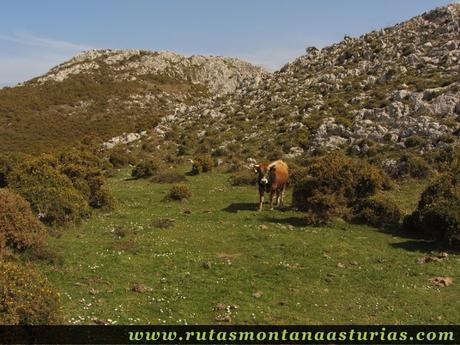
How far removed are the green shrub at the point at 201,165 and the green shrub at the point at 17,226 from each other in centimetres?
2257

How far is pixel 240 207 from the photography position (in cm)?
2898

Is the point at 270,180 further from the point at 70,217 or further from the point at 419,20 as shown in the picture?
the point at 419,20

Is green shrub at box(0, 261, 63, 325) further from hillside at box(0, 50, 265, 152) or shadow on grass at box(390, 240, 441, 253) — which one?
hillside at box(0, 50, 265, 152)

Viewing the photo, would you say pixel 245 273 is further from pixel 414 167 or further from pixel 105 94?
pixel 105 94

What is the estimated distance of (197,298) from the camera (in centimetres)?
1521

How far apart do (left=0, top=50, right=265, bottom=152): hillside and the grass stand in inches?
1894

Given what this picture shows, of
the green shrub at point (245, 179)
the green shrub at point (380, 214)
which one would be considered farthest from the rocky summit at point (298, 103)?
the green shrub at point (380, 214)

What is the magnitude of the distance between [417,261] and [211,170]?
26001mm

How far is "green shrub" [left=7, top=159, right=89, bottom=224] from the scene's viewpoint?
23.4 metres

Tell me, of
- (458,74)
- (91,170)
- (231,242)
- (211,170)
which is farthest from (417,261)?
(458,74)

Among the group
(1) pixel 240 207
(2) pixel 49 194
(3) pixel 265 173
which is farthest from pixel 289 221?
(2) pixel 49 194

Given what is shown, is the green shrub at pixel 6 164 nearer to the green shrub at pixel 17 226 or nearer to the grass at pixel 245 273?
the grass at pixel 245 273

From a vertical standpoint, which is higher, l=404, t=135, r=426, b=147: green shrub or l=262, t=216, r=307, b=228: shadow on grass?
l=404, t=135, r=426, b=147: green shrub

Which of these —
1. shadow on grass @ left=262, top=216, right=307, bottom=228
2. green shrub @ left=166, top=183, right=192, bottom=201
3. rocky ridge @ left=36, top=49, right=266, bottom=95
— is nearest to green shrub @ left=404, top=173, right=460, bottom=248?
shadow on grass @ left=262, top=216, right=307, bottom=228
